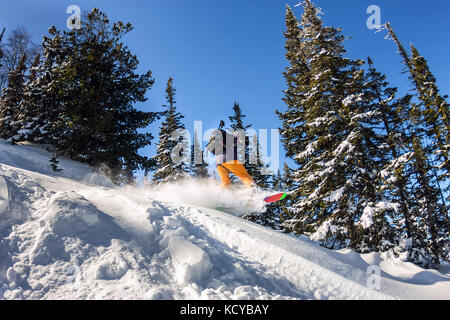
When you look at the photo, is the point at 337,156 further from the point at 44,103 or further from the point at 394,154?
the point at 44,103

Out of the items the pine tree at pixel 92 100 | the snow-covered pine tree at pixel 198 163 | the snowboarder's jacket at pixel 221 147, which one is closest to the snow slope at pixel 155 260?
the snowboarder's jacket at pixel 221 147

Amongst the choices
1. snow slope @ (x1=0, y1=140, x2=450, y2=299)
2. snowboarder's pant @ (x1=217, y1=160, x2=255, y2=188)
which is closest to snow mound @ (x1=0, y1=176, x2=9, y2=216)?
snow slope @ (x1=0, y1=140, x2=450, y2=299)

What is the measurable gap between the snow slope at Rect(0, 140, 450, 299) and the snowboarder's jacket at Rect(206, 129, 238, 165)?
421 cm

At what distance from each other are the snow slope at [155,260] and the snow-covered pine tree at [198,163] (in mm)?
18803

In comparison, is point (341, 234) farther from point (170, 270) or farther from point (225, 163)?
point (170, 270)

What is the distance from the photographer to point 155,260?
2.80 m

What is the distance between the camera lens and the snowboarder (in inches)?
318

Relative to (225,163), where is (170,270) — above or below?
below

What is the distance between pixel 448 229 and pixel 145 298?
46.6 feet

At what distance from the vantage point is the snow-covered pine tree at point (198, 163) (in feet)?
77.7

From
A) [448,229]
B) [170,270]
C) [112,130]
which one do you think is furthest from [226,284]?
[448,229]

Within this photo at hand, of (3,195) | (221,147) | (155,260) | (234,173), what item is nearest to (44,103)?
(221,147)

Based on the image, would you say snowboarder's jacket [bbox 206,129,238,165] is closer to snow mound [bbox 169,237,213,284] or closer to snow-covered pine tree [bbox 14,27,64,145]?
snow mound [bbox 169,237,213,284]
